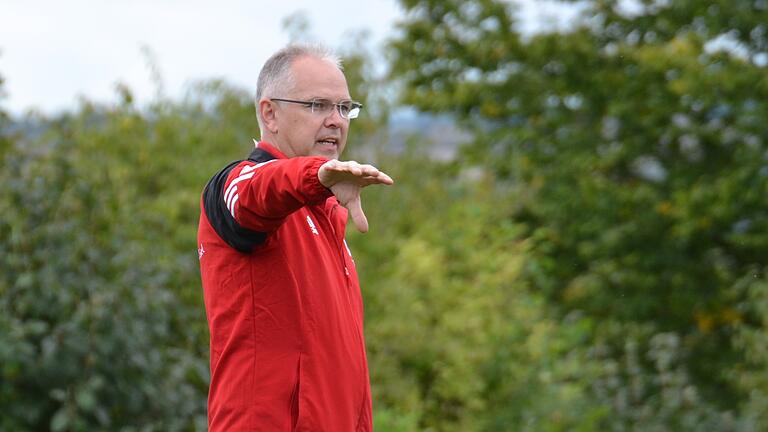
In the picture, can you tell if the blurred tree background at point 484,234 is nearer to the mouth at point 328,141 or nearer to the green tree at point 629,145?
the green tree at point 629,145

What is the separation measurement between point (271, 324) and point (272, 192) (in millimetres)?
419

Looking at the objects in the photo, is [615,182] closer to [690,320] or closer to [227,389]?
[690,320]

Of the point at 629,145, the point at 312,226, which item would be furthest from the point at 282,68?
the point at 629,145

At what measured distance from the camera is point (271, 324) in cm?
268

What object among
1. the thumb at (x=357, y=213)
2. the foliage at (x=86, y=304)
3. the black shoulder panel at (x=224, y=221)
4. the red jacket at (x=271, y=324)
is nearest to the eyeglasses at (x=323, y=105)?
the red jacket at (x=271, y=324)

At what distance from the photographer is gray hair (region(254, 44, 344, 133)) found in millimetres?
2857

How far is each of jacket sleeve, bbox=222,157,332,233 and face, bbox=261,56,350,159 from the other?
0.30 m

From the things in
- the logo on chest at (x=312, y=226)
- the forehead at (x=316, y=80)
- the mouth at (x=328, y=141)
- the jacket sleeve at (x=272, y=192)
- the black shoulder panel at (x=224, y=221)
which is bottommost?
the logo on chest at (x=312, y=226)

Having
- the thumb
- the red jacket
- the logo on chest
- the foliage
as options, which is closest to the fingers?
the thumb

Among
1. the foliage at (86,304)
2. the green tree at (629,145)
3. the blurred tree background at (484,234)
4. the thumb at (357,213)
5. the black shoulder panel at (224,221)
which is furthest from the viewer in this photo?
the green tree at (629,145)

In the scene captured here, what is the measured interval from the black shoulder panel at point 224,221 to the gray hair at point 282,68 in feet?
0.91

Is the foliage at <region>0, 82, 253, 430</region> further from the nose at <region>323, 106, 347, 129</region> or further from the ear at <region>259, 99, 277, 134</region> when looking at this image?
the nose at <region>323, 106, 347, 129</region>

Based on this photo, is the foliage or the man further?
the foliage

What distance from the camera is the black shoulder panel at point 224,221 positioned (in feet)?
8.45
